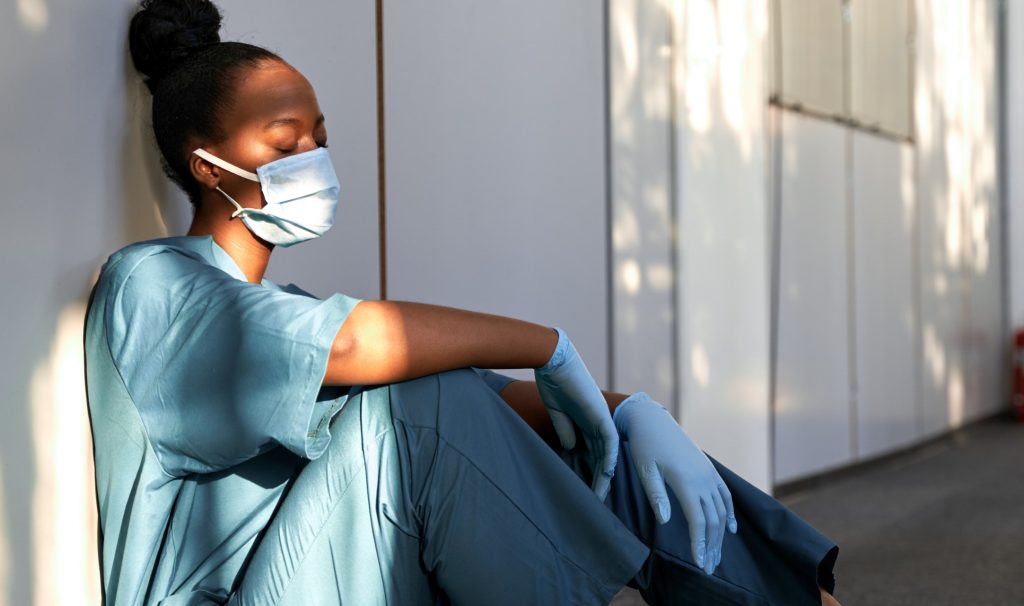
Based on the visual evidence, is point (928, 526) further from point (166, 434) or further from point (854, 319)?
point (166, 434)

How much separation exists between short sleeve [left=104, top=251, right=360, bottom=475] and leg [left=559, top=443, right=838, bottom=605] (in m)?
0.45

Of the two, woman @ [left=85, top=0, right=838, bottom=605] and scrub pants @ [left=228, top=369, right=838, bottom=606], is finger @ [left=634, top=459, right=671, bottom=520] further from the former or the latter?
scrub pants @ [left=228, top=369, right=838, bottom=606]

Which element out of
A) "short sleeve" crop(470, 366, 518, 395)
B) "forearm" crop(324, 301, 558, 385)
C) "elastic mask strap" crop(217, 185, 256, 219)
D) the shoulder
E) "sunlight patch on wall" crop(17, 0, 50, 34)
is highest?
"sunlight patch on wall" crop(17, 0, 50, 34)

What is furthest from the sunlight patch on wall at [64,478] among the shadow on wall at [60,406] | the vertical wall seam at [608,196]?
the vertical wall seam at [608,196]

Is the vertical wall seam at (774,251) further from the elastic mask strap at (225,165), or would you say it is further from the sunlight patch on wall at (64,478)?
the sunlight patch on wall at (64,478)

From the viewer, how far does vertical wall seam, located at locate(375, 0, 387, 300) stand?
204cm

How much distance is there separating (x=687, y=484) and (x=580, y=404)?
17 centimetres

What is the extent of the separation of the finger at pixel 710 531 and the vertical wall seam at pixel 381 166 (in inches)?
34.5

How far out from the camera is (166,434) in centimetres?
120

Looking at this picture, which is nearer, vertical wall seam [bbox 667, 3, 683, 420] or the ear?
the ear

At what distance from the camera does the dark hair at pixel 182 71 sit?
140cm

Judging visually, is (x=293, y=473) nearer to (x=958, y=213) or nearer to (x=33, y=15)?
(x=33, y=15)

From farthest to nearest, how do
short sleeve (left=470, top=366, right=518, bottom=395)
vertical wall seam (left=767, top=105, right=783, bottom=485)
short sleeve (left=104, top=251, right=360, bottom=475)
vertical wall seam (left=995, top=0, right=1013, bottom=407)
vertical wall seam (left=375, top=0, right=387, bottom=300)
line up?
vertical wall seam (left=995, top=0, right=1013, bottom=407)
vertical wall seam (left=767, top=105, right=783, bottom=485)
vertical wall seam (left=375, top=0, right=387, bottom=300)
short sleeve (left=470, top=366, right=518, bottom=395)
short sleeve (left=104, top=251, right=360, bottom=475)

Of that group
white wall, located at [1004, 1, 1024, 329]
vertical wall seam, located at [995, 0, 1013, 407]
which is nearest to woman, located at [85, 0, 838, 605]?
vertical wall seam, located at [995, 0, 1013, 407]
